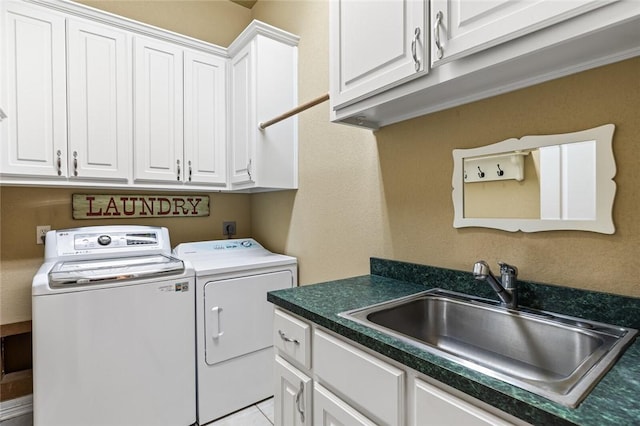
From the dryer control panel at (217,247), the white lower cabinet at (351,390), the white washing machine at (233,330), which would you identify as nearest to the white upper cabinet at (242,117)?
the dryer control panel at (217,247)

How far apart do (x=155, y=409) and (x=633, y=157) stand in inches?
94.5

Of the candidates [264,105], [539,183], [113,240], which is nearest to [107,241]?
[113,240]

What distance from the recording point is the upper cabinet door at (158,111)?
7.18 feet

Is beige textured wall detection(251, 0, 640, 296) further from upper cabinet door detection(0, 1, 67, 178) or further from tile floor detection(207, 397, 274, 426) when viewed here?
upper cabinet door detection(0, 1, 67, 178)

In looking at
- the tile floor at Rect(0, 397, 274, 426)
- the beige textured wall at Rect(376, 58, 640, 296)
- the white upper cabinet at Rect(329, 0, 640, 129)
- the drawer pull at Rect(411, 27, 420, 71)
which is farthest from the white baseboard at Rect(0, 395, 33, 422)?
the drawer pull at Rect(411, 27, 420, 71)

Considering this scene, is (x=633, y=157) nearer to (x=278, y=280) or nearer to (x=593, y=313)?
(x=593, y=313)

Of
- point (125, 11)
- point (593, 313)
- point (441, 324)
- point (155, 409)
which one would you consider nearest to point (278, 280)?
point (155, 409)

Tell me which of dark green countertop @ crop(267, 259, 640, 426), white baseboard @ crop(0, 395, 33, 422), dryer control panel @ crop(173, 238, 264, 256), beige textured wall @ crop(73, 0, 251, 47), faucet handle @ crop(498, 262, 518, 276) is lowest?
white baseboard @ crop(0, 395, 33, 422)

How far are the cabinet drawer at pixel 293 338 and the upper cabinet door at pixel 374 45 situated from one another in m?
0.93

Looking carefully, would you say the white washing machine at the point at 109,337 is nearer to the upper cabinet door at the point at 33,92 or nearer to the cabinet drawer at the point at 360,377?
the upper cabinet door at the point at 33,92

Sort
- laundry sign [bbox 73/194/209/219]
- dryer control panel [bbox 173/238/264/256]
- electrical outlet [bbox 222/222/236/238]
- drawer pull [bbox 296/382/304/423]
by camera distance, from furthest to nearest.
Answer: electrical outlet [bbox 222/222/236/238] → dryer control panel [bbox 173/238/264/256] → laundry sign [bbox 73/194/209/219] → drawer pull [bbox 296/382/304/423]

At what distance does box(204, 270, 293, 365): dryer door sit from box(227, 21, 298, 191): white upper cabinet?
69 centimetres

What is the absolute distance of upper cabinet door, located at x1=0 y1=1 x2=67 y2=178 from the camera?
5.86 feet

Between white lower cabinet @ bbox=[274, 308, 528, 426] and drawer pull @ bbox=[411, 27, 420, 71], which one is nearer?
white lower cabinet @ bbox=[274, 308, 528, 426]
